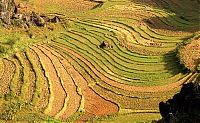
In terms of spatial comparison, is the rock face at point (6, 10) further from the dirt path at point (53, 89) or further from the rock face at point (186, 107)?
the rock face at point (186, 107)

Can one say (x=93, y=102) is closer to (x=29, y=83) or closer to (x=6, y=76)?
(x=29, y=83)

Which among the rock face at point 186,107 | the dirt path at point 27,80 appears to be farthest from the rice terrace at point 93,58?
the rock face at point 186,107

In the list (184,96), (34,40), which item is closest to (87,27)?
(34,40)

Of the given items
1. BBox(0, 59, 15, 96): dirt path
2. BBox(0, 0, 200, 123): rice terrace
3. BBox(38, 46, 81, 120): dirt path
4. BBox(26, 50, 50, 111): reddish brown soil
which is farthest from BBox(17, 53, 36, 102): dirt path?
BBox(38, 46, 81, 120): dirt path

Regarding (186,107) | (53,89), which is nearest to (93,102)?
(53,89)

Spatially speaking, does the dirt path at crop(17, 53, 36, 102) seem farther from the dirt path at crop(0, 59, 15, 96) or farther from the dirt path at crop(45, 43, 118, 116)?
the dirt path at crop(45, 43, 118, 116)
